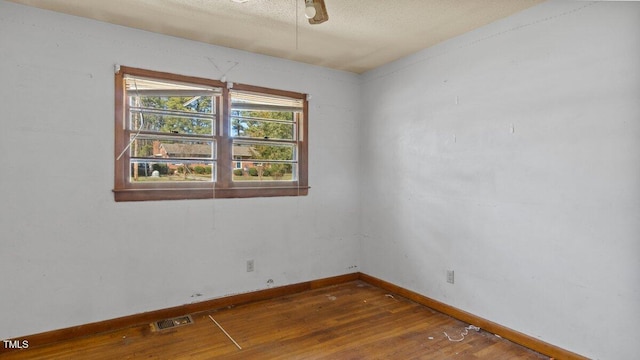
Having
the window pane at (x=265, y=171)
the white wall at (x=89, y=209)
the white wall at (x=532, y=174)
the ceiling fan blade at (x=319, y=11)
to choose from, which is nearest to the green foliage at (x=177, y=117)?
the white wall at (x=89, y=209)

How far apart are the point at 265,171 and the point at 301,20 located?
1579 millimetres

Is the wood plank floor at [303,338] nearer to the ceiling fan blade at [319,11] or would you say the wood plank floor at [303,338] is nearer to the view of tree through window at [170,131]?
the view of tree through window at [170,131]

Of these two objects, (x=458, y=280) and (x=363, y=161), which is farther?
(x=363, y=161)

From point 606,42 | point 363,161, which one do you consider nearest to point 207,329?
point 363,161

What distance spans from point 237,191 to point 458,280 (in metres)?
2.24

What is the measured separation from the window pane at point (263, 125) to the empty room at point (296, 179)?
2cm

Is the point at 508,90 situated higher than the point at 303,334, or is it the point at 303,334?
the point at 508,90

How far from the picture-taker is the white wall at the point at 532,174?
7.14 ft

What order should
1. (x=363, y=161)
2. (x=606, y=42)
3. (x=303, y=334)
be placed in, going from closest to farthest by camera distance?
(x=606, y=42)
(x=303, y=334)
(x=363, y=161)

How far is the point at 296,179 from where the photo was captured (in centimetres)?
390

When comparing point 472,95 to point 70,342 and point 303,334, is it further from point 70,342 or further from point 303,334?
point 70,342

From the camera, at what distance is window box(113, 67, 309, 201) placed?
3016mm

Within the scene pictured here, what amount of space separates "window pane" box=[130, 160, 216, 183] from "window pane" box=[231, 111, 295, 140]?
1.49ft

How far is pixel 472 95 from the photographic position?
302cm
